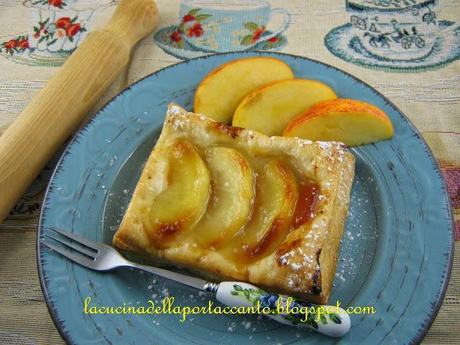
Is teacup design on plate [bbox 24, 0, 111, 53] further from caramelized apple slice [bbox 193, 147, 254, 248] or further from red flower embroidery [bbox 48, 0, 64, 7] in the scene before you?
caramelized apple slice [bbox 193, 147, 254, 248]

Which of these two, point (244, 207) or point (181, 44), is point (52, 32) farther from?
point (244, 207)

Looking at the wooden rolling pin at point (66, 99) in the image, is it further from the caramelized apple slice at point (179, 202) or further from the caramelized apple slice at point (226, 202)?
the caramelized apple slice at point (226, 202)

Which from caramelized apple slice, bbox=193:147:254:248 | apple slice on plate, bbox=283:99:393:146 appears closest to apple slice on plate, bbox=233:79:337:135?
apple slice on plate, bbox=283:99:393:146

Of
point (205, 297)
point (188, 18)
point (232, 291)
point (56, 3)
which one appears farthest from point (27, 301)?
point (56, 3)

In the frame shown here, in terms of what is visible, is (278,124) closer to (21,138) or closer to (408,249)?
(408,249)

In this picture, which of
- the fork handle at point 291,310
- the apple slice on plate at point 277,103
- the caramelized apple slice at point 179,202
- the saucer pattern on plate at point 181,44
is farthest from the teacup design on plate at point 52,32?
the fork handle at point 291,310

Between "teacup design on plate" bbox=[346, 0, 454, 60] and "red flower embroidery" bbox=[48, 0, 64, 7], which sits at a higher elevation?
"red flower embroidery" bbox=[48, 0, 64, 7]
